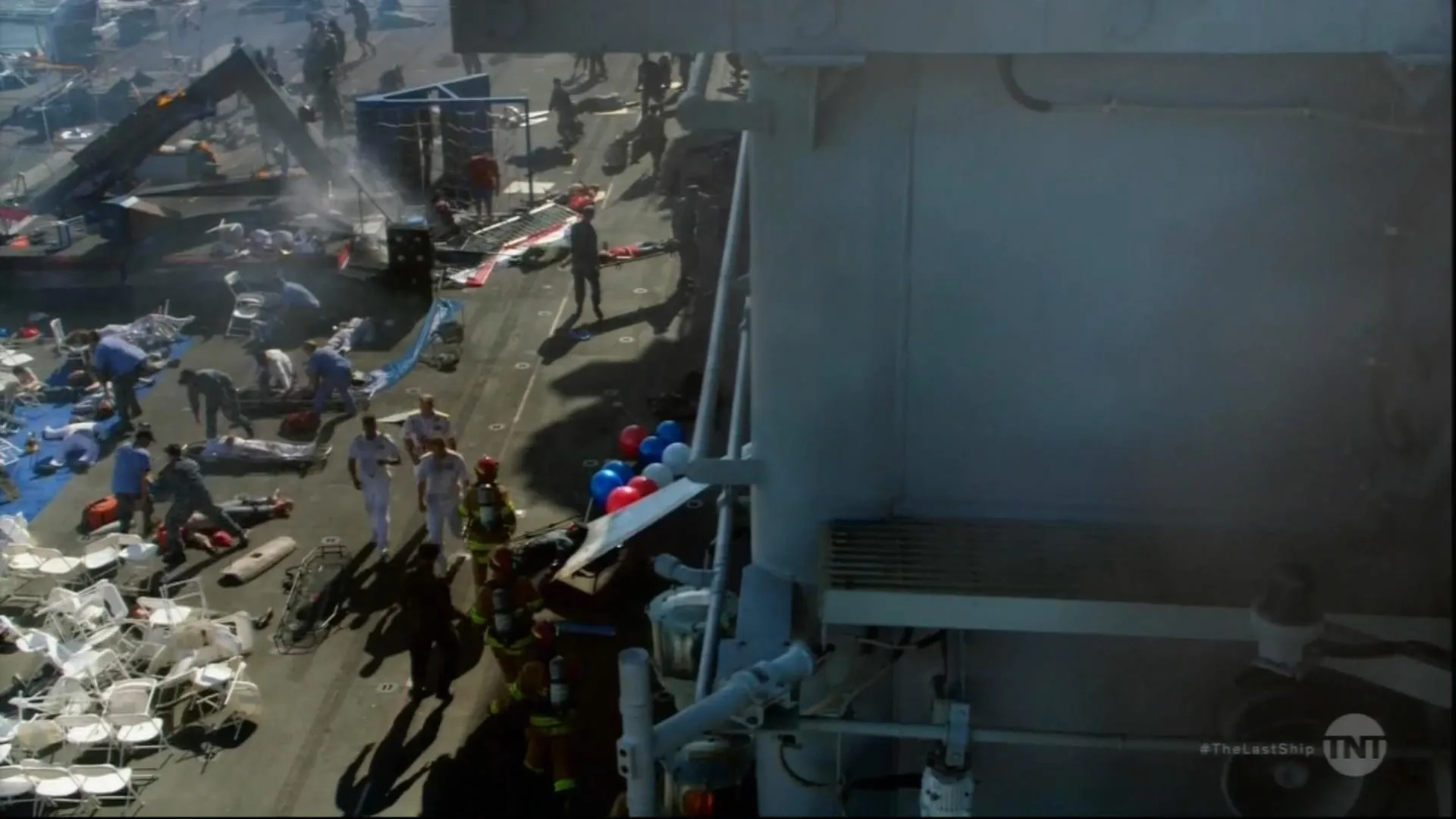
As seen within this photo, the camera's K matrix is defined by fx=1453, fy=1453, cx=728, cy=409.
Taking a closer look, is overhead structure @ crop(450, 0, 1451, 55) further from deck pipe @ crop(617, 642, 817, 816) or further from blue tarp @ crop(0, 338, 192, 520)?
blue tarp @ crop(0, 338, 192, 520)

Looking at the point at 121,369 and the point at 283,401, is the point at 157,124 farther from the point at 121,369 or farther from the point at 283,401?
the point at 283,401

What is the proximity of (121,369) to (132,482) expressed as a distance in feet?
7.30

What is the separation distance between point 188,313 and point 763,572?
10.7 metres

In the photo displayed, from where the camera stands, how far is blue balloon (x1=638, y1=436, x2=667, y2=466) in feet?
36.2

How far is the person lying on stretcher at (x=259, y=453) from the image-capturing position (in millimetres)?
11633

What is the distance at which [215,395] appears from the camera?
39.6 feet

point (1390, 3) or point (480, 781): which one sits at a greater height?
point (1390, 3)

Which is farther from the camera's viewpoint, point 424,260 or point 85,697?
point 424,260

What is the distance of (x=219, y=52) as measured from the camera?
26203 mm

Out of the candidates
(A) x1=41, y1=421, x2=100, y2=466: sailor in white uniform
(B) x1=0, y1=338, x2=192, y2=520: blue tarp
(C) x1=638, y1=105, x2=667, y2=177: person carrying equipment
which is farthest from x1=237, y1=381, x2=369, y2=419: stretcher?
(C) x1=638, y1=105, x2=667, y2=177: person carrying equipment

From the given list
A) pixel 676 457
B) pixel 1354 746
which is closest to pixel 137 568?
pixel 676 457

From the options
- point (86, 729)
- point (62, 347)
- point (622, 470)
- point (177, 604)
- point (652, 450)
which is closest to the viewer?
point (86, 729)

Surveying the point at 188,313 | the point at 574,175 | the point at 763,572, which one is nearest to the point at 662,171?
the point at 574,175

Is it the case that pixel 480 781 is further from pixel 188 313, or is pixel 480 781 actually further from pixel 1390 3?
pixel 188 313
